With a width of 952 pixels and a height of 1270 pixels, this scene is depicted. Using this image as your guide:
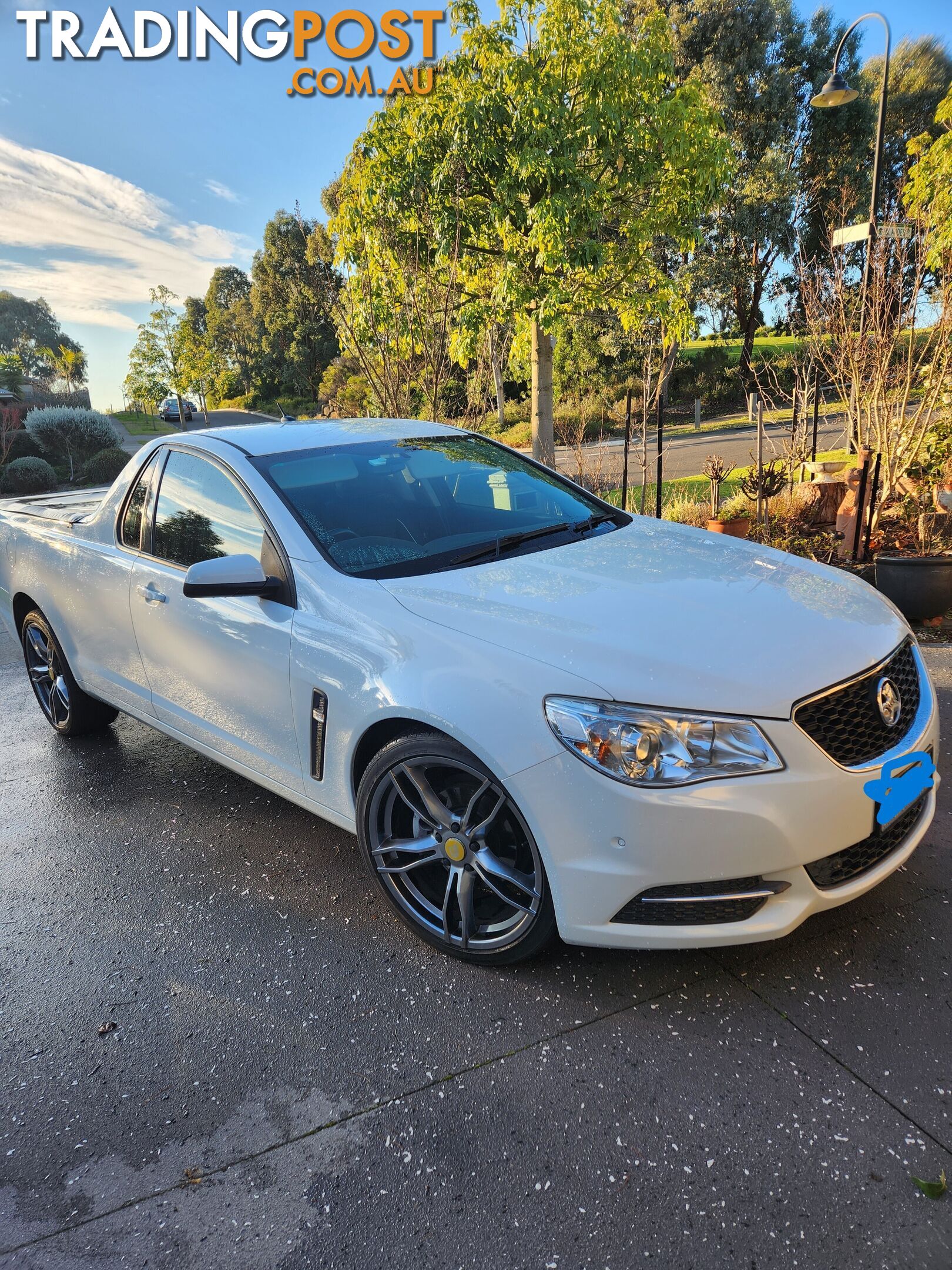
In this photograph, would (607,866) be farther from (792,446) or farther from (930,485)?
Answer: (792,446)

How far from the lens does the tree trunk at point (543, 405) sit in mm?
10666

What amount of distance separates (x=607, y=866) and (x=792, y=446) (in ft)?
28.1

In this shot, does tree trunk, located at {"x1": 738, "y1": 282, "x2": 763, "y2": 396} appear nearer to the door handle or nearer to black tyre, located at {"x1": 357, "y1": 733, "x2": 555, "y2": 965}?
the door handle

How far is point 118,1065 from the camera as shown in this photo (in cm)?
228

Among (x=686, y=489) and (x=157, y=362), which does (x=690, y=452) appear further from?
(x=157, y=362)

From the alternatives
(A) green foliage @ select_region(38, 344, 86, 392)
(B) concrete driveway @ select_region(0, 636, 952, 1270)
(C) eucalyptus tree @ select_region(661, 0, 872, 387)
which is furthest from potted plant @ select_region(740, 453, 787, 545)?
(A) green foliage @ select_region(38, 344, 86, 392)

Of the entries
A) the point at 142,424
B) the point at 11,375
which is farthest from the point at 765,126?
the point at 142,424

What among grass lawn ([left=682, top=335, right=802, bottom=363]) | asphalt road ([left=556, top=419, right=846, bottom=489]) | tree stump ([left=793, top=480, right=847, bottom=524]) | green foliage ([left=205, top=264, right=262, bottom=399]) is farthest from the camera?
green foliage ([left=205, top=264, right=262, bottom=399])

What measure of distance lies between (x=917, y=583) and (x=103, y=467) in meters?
20.0

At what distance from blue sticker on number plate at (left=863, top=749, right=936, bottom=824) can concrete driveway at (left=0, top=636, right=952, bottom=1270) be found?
51cm

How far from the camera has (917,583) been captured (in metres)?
5.37

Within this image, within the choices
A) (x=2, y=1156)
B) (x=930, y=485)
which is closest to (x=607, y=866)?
(x=2, y=1156)

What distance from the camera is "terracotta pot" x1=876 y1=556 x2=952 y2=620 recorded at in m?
5.32

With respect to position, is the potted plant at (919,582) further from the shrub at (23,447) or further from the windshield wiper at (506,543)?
the shrub at (23,447)
